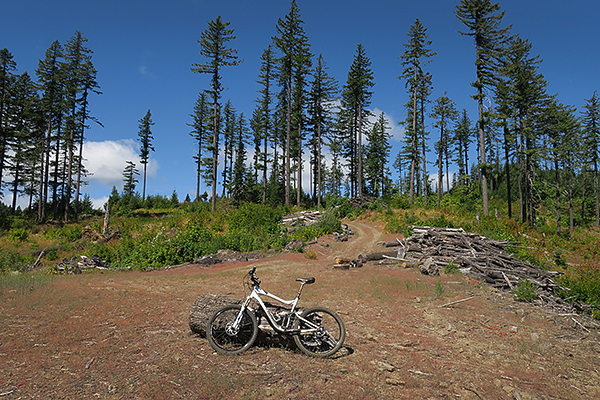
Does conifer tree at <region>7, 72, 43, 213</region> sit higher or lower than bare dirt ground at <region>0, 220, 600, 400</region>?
higher

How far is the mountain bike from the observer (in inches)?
204

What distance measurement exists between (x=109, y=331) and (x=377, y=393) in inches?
220

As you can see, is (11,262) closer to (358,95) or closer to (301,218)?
(301,218)

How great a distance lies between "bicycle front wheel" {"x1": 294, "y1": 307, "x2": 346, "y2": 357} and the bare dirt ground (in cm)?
19

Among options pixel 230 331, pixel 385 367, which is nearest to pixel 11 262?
pixel 230 331

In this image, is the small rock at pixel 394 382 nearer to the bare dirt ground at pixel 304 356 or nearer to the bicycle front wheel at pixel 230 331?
the bare dirt ground at pixel 304 356

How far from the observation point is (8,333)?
596cm

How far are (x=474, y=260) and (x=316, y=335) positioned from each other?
11.6 metres

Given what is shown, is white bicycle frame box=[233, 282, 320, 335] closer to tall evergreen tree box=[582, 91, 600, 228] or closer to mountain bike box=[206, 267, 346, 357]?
mountain bike box=[206, 267, 346, 357]

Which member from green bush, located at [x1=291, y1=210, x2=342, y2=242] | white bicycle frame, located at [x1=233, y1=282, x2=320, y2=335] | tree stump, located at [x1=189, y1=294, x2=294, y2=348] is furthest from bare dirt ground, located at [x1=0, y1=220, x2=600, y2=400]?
green bush, located at [x1=291, y1=210, x2=342, y2=242]

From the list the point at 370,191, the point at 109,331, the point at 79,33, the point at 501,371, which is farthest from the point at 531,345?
the point at 370,191

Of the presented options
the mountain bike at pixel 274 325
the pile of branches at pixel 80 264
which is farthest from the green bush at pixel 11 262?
the mountain bike at pixel 274 325

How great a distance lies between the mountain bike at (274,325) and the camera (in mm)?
5180

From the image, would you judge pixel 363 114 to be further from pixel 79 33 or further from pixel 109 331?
pixel 109 331
